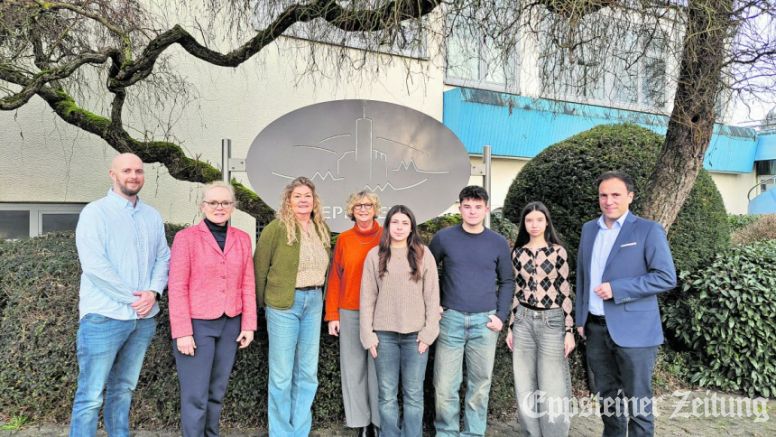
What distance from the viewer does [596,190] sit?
5469 mm

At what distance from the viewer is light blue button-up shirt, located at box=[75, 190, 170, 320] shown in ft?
9.36

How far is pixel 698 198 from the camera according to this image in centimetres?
525

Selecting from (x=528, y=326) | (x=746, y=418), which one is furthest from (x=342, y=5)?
(x=746, y=418)

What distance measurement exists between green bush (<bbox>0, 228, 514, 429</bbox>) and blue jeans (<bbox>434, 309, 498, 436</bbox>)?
46cm

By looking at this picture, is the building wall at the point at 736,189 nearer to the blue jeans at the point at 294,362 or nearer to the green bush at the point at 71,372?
the green bush at the point at 71,372

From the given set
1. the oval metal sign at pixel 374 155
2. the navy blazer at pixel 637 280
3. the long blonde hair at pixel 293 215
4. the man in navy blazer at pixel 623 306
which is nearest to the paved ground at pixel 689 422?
the man in navy blazer at pixel 623 306

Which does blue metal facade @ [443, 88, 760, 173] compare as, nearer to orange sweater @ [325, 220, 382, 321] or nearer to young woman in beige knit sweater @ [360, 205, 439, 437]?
orange sweater @ [325, 220, 382, 321]

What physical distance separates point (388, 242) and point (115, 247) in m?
1.59

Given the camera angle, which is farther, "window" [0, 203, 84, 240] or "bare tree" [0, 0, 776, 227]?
"window" [0, 203, 84, 240]

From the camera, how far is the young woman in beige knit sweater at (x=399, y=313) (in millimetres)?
3289

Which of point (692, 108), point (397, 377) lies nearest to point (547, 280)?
point (397, 377)

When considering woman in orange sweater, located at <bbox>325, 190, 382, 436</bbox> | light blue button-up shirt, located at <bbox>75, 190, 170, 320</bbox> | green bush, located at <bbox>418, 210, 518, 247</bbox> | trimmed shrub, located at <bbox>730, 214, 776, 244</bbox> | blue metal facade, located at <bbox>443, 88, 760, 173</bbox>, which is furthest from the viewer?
blue metal facade, located at <bbox>443, 88, 760, 173</bbox>

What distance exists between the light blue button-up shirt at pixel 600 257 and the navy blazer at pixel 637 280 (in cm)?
5

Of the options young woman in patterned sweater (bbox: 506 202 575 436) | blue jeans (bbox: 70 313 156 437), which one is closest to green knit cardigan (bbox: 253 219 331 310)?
blue jeans (bbox: 70 313 156 437)
